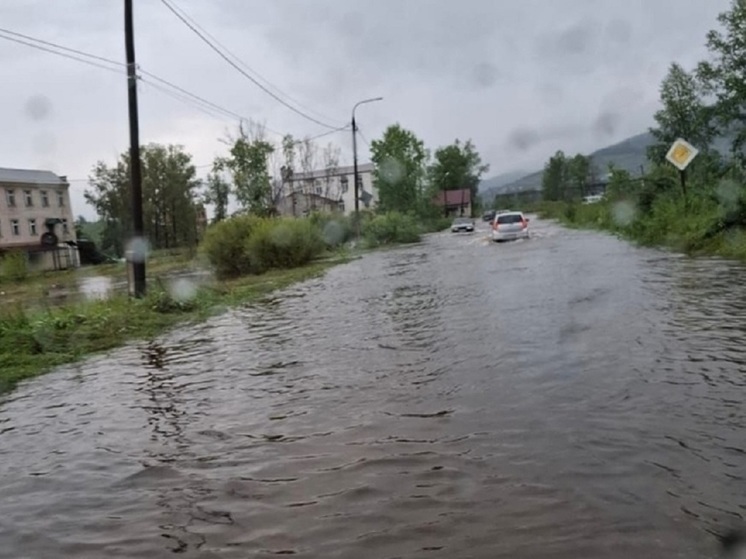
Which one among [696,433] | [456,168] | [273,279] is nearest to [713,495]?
[696,433]

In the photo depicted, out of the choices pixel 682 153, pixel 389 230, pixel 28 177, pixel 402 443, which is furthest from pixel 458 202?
pixel 402 443

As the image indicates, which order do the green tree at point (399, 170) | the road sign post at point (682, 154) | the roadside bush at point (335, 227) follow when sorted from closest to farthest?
the road sign post at point (682, 154) < the roadside bush at point (335, 227) < the green tree at point (399, 170)

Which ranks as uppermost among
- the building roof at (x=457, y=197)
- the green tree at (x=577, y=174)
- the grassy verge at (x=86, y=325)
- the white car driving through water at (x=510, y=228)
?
the green tree at (x=577, y=174)

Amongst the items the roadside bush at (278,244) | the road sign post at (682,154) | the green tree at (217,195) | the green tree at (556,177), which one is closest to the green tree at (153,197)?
the green tree at (217,195)

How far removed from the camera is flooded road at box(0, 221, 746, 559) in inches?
171

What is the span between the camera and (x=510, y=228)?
3731 cm

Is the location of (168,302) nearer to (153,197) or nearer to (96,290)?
(96,290)

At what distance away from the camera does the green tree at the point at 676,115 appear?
36312mm

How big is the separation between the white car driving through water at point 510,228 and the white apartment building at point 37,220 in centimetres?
3877

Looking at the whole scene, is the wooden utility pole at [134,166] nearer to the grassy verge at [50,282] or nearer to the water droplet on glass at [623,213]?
the grassy verge at [50,282]

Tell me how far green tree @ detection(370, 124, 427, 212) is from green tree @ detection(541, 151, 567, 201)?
142 ft

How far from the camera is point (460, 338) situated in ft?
34.6

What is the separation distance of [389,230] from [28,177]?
33.1 m

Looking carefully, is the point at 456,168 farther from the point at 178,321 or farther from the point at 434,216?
the point at 178,321
